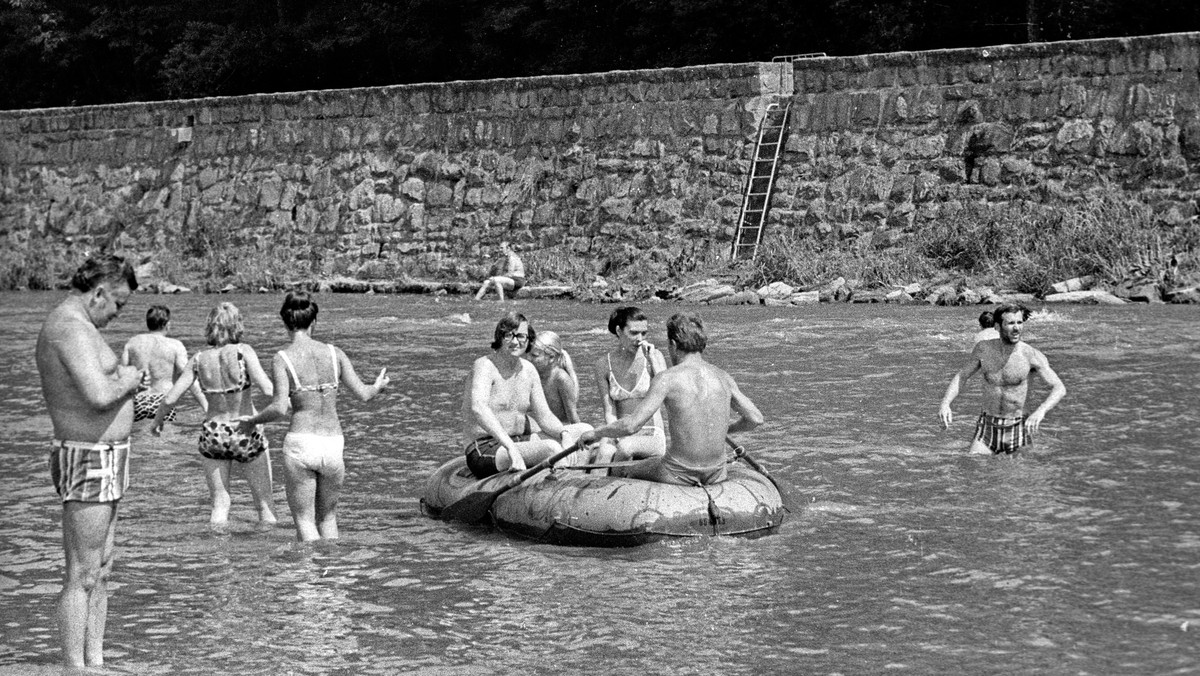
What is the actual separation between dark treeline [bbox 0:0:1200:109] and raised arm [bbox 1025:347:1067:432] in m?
15.9

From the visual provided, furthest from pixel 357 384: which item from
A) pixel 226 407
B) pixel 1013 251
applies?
pixel 1013 251

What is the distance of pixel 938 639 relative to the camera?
7535 mm

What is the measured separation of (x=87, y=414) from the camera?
6.85 meters

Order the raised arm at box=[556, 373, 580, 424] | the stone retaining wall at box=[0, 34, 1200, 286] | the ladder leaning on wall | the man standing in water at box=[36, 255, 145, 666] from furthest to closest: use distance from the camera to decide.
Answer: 1. the ladder leaning on wall
2. the stone retaining wall at box=[0, 34, 1200, 286]
3. the raised arm at box=[556, 373, 580, 424]
4. the man standing in water at box=[36, 255, 145, 666]

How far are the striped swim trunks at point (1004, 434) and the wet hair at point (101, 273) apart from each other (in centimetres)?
647

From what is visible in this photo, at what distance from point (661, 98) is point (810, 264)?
11.4 feet

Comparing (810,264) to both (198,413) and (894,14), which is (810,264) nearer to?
(894,14)

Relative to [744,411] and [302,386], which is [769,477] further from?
[302,386]

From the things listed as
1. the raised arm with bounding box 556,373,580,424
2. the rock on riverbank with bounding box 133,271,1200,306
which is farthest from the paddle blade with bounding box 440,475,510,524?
the rock on riverbank with bounding box 133,271,1200,306

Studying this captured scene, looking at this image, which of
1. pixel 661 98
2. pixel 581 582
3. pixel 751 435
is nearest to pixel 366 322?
pixel 661 98

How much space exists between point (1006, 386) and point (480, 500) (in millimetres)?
3690

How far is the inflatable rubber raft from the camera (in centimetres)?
948

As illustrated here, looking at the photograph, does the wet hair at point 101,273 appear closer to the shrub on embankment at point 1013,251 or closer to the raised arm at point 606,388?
the raised arm at point 606,388

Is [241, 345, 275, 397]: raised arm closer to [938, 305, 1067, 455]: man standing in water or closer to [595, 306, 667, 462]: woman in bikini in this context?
[595, 306, 667, 462]: woman in bikini
